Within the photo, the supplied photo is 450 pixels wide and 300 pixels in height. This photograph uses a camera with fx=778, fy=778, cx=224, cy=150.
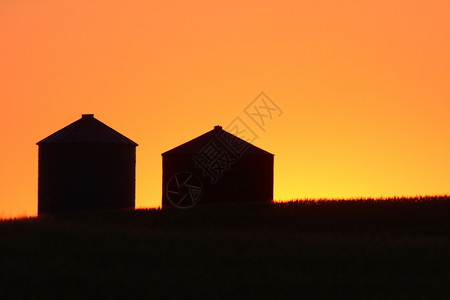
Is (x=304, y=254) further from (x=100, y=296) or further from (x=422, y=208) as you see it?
(x=422, y=208)

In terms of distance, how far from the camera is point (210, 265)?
14.6 metres

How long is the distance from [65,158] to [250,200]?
728 centimetres

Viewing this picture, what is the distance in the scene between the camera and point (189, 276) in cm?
1352

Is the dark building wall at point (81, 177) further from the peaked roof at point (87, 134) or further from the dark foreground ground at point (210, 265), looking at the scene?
the dark foreground ground at point (210, 265)

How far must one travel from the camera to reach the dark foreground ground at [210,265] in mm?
12820

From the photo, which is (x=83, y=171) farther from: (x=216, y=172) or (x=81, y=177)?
(x=216, y=172)

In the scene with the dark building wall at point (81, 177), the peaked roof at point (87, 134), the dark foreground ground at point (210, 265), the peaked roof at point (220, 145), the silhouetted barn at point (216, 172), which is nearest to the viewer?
the dark foreground ground at point (210, 265)

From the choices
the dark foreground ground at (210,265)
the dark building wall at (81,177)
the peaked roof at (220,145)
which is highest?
the peaked roof at (220,145)

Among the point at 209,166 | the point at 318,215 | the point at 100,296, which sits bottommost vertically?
the point at 100,296

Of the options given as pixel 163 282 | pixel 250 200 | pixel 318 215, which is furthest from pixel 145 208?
pixel 163 282

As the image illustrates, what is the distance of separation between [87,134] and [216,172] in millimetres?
5111

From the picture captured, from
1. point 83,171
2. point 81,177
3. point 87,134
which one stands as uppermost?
point 87,134

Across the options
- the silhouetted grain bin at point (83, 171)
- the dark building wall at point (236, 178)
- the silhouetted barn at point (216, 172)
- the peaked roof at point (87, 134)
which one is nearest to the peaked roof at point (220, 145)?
the silhouetted barn at point (216, 172)

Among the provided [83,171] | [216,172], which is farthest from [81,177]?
[216,172]
